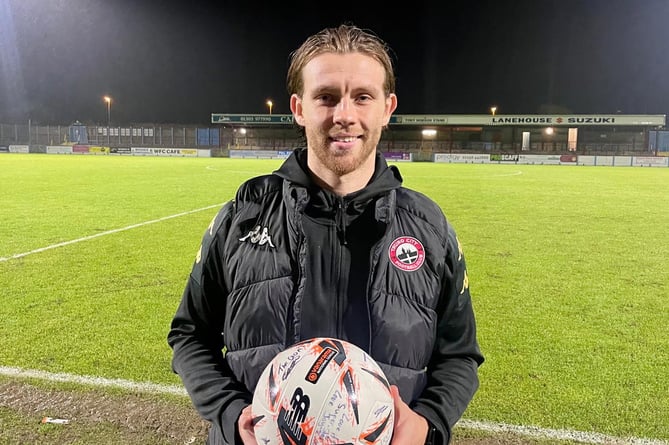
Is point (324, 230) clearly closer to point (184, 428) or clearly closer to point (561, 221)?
point (184, 428)

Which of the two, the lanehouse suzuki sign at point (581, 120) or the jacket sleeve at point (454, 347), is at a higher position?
the lanehouse suzuki sign at point (581, 120)

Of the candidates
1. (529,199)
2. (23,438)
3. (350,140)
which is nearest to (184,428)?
(23,438)

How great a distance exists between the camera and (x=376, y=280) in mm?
1792

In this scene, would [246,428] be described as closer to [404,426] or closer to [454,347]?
[404,426]

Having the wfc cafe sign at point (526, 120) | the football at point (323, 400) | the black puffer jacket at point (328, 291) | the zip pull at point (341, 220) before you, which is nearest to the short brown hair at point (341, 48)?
the black puffer jacket at point (328, 291)

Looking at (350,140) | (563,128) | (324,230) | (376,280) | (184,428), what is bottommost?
(184,428)

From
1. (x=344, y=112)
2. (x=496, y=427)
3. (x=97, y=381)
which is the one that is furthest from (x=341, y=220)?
(x=97, y=381)

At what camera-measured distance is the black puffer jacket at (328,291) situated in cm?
177

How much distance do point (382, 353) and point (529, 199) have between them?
14.3m

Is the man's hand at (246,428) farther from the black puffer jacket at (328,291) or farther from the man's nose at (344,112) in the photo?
the man's nose at (344,112)

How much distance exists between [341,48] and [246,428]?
1.27 meters

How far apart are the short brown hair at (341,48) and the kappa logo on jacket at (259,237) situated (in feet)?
1.75

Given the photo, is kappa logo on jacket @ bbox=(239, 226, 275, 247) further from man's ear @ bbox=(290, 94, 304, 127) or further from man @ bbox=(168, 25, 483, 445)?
man's ear @ bbox=(290, 94, 304, 127)

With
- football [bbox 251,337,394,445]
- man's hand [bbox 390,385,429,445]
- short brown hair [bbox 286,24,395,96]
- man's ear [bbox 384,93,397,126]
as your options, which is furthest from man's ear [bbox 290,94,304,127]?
man's hand [bbox 390,385,429,445]
